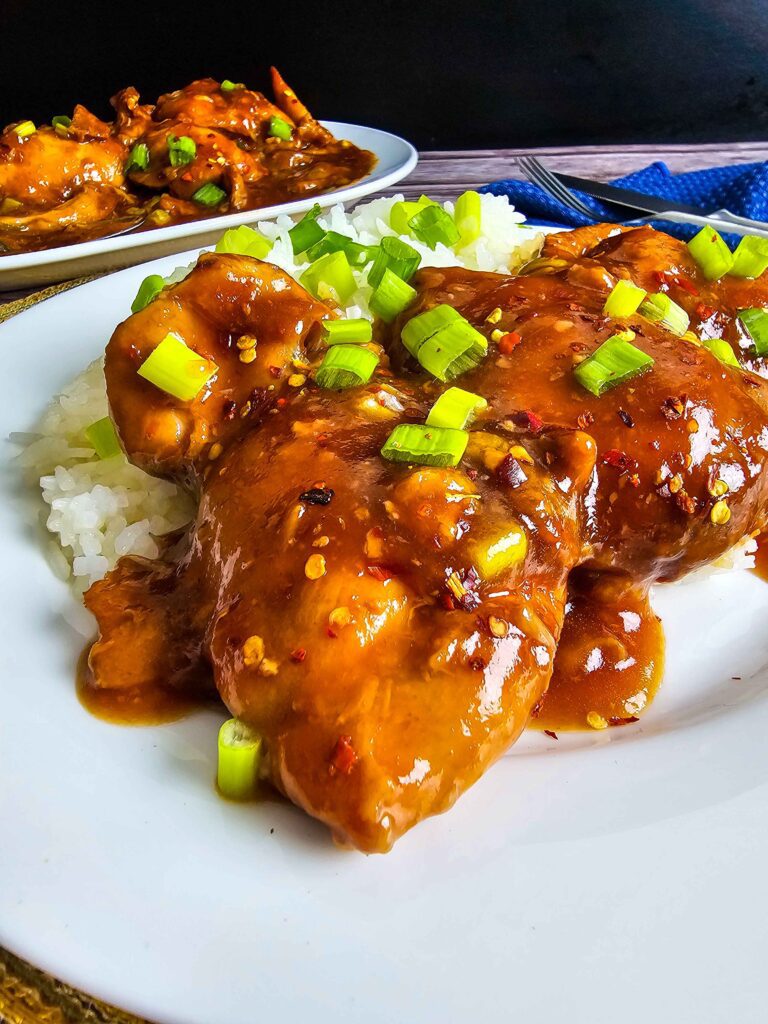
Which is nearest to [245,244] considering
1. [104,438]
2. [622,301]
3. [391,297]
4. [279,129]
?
[391,297]

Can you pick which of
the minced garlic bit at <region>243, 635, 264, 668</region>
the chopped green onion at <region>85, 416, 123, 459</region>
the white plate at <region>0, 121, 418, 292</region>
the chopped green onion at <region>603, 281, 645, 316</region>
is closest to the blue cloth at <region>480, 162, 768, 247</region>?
the white plate at <region>0, 121, 418, 292</region>

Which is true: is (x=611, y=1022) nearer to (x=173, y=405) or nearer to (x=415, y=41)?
(x=173, y=405)

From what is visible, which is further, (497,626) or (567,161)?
(567,161)

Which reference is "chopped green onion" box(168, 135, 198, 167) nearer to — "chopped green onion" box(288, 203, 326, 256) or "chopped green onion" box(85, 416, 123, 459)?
"chopped green onion" box(288, 203, 326, 256)

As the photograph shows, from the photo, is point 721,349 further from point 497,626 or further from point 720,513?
point 497,626

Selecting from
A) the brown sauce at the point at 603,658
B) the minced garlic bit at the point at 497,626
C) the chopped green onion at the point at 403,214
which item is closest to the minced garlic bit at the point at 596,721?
the brown sauce at the point at 603,658

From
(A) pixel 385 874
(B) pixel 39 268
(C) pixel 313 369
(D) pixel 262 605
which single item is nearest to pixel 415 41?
(B) pixel 39 268

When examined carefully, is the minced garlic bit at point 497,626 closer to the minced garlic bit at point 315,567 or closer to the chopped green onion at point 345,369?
the minced garlic bit at point 315,567
